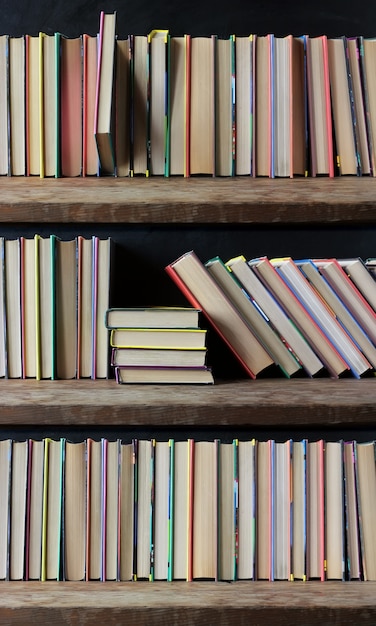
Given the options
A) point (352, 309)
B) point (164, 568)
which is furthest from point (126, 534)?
point (352, 309)

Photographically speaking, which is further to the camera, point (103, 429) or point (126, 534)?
point (103, 429)

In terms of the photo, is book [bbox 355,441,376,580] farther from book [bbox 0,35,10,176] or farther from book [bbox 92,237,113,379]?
book [bbox 0,35,10,176]

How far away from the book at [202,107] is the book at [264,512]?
49 centimetres

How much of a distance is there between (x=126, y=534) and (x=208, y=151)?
66 cm

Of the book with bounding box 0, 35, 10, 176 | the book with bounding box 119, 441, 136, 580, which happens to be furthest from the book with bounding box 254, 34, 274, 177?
the book with bounding box 119, 441, 136, 580

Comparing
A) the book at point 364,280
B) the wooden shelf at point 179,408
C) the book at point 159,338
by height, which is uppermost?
the book at point 364,280

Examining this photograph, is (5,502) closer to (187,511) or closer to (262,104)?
(187,511)

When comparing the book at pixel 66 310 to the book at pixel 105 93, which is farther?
the book at pixel 66 310

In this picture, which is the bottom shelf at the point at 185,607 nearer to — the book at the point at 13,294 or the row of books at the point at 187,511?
the row of books at the point at 187,511

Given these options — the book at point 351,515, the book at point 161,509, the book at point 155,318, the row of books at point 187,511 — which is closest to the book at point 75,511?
the row of books at point 187,511

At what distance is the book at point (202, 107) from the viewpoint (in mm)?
1184

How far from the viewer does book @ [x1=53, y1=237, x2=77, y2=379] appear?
3.92 ft

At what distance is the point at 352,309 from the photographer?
1.20 metres

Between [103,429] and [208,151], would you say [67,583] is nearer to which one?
[103,429]
